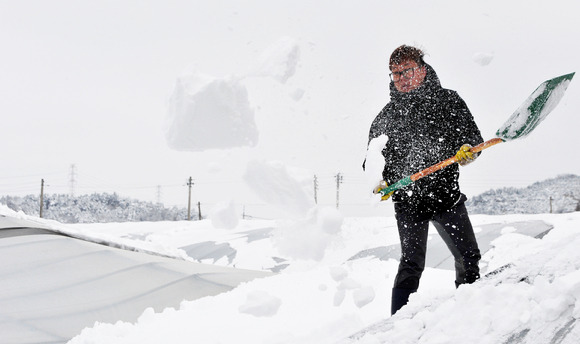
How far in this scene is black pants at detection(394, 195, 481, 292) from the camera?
6.98ft

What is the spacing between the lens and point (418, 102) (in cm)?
221

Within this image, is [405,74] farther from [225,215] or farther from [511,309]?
[225,215]

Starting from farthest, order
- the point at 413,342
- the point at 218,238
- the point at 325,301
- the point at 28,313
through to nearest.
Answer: the point at 218,238, the point at 325,301, the point at 28,313, the point at 413,342

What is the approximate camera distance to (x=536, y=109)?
6.94 ft

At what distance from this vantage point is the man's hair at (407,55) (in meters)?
2.21

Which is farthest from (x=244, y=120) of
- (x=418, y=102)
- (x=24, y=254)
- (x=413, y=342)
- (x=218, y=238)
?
(x=413, y=342)

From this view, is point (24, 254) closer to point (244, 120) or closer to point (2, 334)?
point (2, 334)

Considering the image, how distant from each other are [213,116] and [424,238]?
3.09 metres

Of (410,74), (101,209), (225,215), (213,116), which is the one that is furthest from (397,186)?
(101,209)

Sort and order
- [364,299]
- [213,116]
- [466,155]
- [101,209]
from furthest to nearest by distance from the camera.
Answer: [101,209] < [213,116] < [364,299] < [466,155]

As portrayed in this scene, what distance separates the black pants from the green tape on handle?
81mm

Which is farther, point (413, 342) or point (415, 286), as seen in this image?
point (415, 286)

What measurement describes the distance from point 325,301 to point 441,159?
102 centimetres

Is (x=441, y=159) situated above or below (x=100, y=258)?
above
